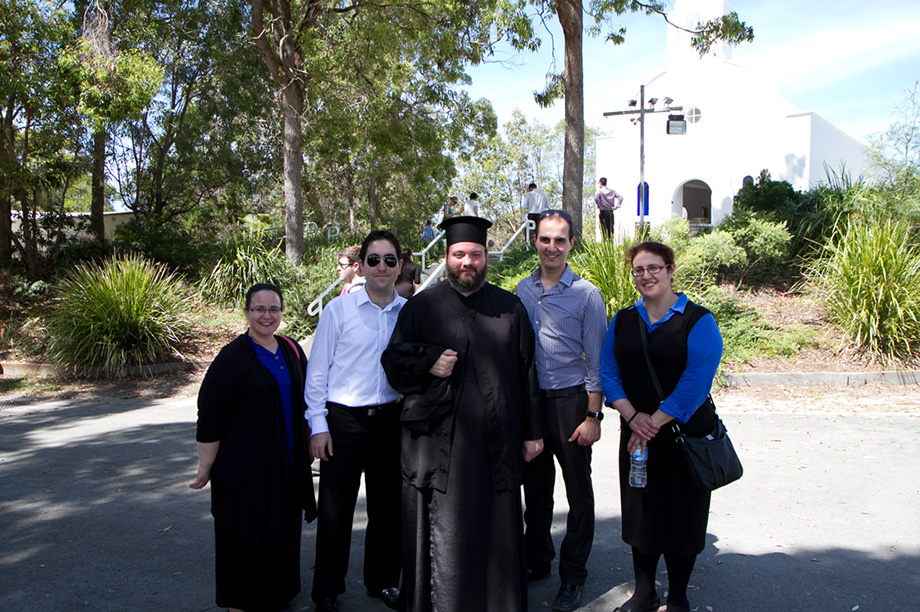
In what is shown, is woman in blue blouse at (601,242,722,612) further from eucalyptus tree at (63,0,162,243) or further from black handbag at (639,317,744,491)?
eucalyptus tree at (63,0,162,243)

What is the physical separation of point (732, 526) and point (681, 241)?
964cm

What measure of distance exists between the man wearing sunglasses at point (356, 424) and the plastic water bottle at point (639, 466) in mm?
1257

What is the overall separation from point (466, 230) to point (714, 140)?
22992 millimetres

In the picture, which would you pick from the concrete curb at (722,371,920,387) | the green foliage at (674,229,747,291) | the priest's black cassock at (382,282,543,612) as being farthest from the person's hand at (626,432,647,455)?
the green foliage at (674,229,747,291)

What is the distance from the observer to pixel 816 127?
22359 mm

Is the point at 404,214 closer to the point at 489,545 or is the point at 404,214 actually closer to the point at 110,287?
the point at 110,287

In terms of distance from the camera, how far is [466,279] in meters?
3.31

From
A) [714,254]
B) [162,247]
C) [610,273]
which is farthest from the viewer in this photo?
[162,247]

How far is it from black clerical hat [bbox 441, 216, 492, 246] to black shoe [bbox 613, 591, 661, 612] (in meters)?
2.00

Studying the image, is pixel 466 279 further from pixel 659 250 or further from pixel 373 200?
pixel 373 200

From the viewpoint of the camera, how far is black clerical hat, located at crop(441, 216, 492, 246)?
333cm

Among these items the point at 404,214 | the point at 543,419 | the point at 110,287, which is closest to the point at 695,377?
the point at 543,419

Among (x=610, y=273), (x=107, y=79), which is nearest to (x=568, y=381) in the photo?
(x=610, y=273)

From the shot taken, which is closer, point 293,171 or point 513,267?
point 513,267
